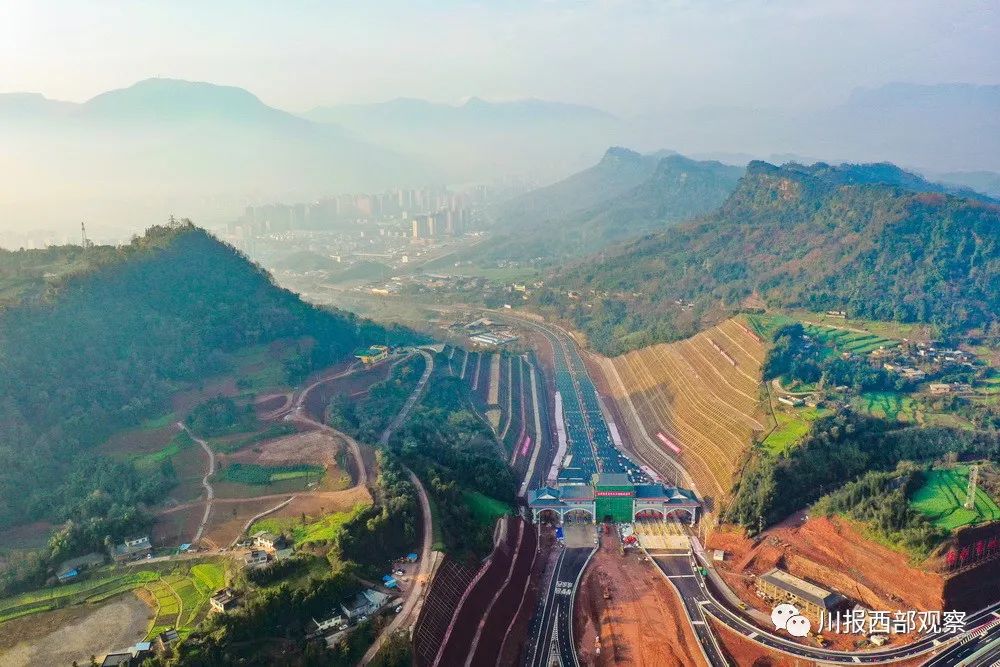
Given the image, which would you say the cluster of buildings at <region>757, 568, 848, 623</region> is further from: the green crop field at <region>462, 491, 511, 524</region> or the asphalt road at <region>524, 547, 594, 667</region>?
the green crop field at <region>462, 491, 511, 524</region>

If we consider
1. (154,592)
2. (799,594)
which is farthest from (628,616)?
(154,592)

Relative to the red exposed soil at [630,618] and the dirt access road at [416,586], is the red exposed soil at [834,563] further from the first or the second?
the dirt access road at [416,586]

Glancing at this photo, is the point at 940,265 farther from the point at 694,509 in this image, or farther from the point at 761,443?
the point at 694,509

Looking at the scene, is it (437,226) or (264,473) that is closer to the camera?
(264,473)

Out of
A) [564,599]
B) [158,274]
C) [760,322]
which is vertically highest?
[158,274]

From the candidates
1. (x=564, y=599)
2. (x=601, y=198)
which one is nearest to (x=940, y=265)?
(x=564, y=599)

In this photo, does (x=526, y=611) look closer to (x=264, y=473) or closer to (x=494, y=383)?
(x=264, y=473)

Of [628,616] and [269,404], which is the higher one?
[269,404]
